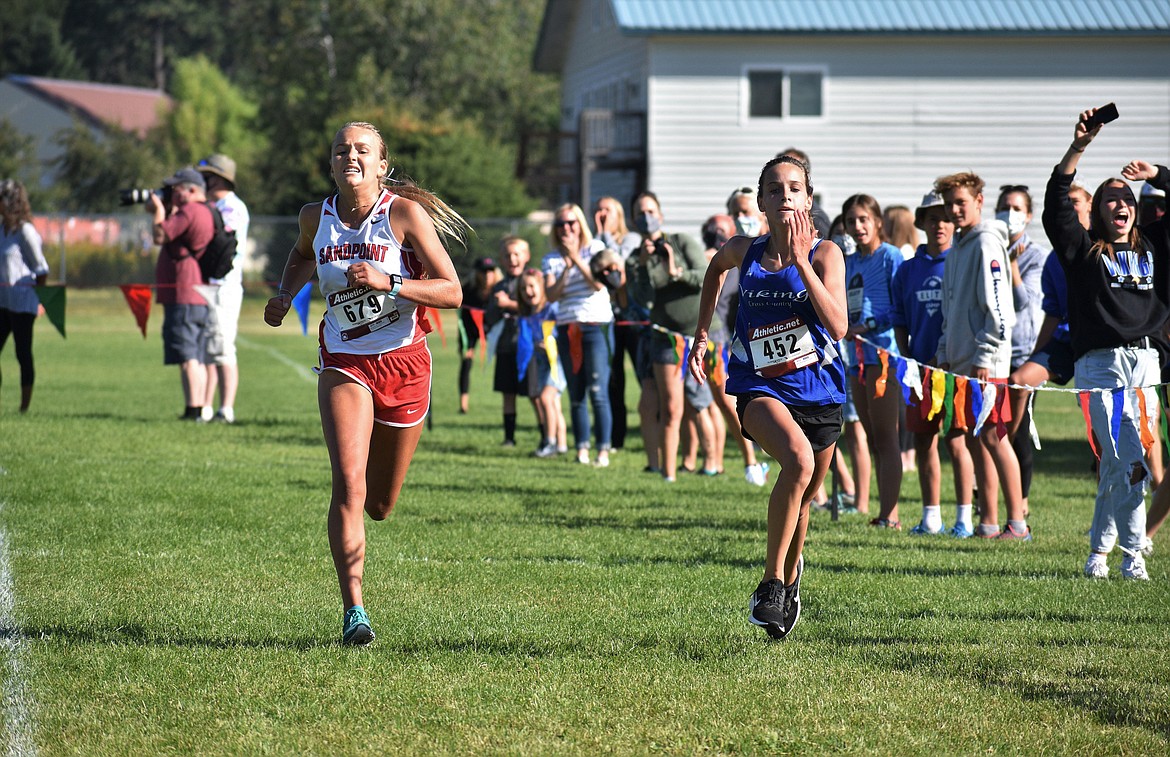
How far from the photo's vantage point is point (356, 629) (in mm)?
5555

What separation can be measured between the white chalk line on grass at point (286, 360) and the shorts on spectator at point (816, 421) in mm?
14120

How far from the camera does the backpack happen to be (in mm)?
13680

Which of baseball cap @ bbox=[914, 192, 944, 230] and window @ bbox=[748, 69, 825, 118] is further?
window @ bbox=[748, 69, 825, 118]

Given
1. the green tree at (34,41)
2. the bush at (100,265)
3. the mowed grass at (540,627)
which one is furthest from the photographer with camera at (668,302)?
the green tree at (34,41)

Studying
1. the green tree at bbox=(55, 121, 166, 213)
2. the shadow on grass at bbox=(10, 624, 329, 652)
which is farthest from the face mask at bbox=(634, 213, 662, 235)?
the green tree at bbox=(55, 121, 166, 213)

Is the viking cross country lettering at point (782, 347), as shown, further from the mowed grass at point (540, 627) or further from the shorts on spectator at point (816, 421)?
the mowed grass at point (540, 627)

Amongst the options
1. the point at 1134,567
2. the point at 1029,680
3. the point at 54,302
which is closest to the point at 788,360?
the point at 1029,680

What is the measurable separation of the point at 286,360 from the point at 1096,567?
63.7 feet

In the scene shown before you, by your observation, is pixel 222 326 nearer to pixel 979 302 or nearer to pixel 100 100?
pixel 979 302

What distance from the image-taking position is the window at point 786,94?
34.1 m

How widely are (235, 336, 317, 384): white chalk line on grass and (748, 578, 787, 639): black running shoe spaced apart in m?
14.3

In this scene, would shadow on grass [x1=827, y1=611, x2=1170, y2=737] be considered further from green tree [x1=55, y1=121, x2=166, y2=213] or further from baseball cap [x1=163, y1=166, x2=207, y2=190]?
green tree [x1=55, y1=121, x2=166, y2=213]

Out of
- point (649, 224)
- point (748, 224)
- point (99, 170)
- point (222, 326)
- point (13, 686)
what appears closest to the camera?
point (13, 686)

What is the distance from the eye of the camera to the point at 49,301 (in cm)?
1423
